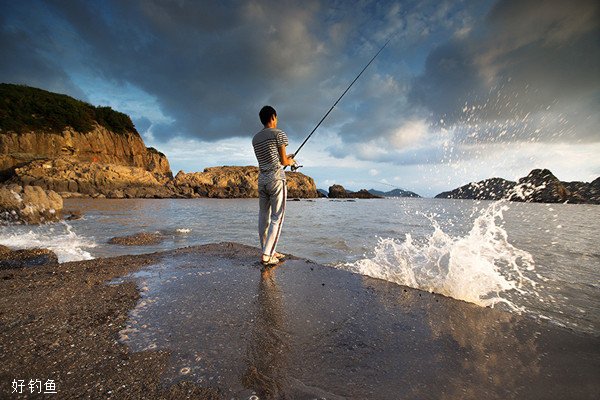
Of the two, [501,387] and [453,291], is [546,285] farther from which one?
[501,387]

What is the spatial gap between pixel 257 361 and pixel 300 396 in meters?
0.46

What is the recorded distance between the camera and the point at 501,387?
169 cm

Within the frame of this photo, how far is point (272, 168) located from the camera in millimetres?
4770

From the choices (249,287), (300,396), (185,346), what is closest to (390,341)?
(300,396)

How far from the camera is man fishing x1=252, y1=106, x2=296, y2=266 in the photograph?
470cm

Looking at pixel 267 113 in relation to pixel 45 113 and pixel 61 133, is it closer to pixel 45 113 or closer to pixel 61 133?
pixel 61 133

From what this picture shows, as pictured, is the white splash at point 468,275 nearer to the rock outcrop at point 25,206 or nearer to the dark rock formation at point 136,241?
the dark rock formation at point 136,241

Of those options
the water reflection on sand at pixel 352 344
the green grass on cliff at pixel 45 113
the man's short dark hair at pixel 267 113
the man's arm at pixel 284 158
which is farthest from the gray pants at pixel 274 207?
the green grass on cliff at pixel 45 113

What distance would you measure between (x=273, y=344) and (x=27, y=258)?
6.10 metres

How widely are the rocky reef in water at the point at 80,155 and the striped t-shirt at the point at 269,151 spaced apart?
47.6 m

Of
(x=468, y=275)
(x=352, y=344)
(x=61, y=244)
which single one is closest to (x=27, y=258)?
(x=61, y=244)

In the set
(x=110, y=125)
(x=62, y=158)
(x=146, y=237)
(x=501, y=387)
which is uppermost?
(x=110, y=125)

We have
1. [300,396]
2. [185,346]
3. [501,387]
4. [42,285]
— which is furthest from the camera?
[42,285]

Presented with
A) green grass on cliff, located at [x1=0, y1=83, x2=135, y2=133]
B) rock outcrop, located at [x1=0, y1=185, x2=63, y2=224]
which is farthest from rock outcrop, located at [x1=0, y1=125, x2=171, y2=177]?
rock outcrop, located at [x1=0, y1=185, x2=63, y2=224]
